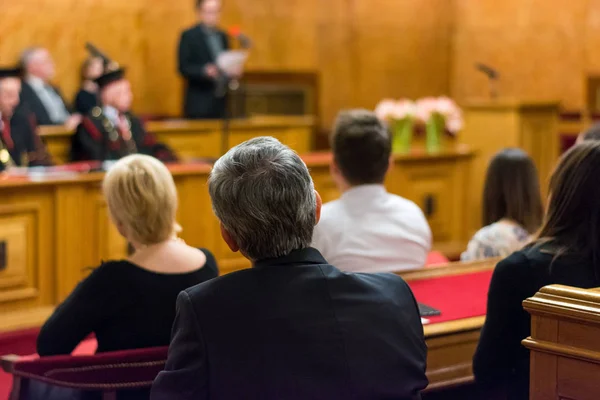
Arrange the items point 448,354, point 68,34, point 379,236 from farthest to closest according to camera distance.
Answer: point 68,34, point 379,236, point 448,354

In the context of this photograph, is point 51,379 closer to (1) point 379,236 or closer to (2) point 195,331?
(2) point 195,331

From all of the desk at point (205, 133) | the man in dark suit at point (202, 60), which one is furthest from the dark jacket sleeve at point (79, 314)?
the man in dark suit at point (202, 60)

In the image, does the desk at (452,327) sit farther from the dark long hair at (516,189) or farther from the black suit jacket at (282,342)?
the black suit jacket at (282,342)

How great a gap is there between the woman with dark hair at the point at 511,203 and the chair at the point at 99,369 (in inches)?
61.6

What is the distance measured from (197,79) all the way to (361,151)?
5976mm

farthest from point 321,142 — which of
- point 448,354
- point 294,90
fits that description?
point 448,354

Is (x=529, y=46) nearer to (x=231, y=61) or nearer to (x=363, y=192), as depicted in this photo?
(x=231, y=61)

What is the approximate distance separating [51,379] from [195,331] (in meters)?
0.75

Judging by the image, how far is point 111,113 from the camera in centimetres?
751

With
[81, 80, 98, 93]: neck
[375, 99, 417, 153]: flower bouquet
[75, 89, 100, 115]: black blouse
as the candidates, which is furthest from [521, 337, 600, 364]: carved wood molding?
[81, 80, 98, 93]: neck

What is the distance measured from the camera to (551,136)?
8664 mm

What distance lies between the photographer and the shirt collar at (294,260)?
1.82m

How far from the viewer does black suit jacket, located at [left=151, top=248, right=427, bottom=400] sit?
5.77 feet

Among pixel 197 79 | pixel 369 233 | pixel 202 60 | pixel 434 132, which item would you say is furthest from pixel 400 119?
pixel 369 233
